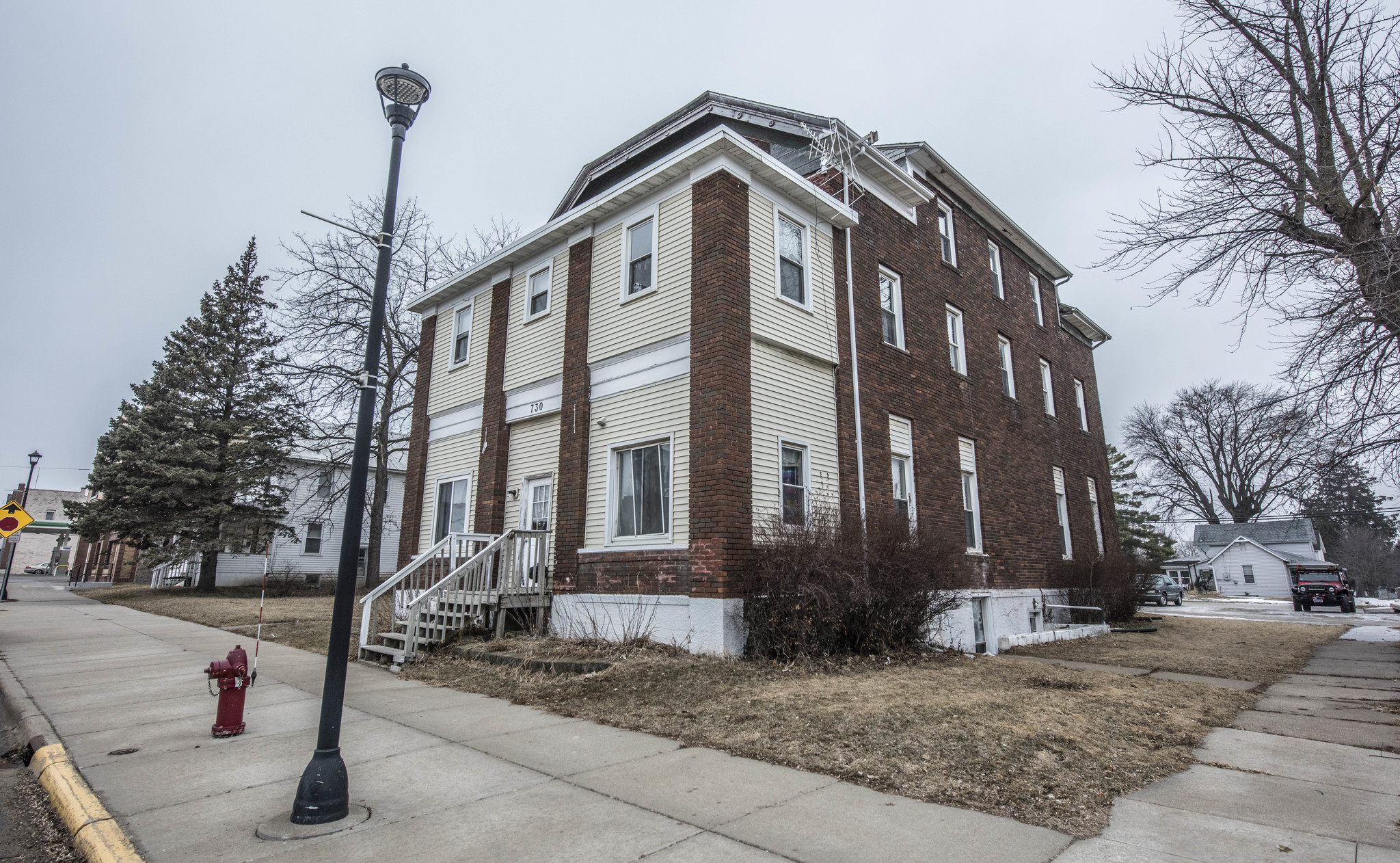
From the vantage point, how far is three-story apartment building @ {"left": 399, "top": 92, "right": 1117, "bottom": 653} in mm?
10445

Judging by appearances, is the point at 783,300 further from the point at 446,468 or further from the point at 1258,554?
the point at 1258,554

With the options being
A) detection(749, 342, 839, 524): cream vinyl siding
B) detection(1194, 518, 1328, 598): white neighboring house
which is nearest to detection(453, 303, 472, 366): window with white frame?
detection(749, 342, 839, 524): cream vinyl siding

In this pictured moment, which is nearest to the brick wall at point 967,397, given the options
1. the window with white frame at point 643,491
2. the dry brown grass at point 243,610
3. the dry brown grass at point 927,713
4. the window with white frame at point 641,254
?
the window with white frame at point 643,491

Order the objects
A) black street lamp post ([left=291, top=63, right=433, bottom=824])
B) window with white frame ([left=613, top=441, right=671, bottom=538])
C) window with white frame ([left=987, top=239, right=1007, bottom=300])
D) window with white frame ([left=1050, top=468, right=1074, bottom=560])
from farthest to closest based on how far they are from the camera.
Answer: window with white frame ([left=1050, top=468, right=1074, bottom=560])
window with white frame ([left=987, top=239, right=1007, bottom=300])
window with white frame ([left=613, top=441, right=671, bottom=538])
black street lamp post ([left=291, top=63, right=433, bottom=824])

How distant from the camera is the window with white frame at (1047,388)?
20.2 m

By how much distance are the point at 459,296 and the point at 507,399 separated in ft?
13.2

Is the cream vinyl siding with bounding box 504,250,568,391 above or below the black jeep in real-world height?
above

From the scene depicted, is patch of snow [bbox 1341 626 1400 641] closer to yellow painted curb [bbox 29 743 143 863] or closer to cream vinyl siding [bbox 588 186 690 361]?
cream vinyl siding [bbox 588 186 690 361]

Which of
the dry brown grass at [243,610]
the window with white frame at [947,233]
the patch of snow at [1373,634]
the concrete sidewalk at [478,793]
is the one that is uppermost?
the window with white frame at [947,233]

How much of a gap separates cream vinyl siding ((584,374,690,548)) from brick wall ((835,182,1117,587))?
258 centimetres

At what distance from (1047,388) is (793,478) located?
41.9ft

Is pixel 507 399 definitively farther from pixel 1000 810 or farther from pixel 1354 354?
pixel 1354 354

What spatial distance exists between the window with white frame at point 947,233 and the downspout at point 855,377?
178 inches

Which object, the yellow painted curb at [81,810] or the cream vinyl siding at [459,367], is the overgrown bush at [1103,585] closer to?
the cream vinyl siding at [459,367]
